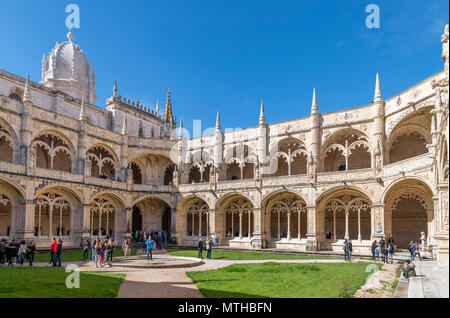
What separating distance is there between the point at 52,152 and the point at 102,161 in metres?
4.97

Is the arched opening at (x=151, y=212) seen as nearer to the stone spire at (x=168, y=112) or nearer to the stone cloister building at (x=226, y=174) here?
the stone cloister building at (x=226, y=174)

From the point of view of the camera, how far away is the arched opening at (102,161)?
34875mm

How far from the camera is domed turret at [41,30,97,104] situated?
42.2 meters

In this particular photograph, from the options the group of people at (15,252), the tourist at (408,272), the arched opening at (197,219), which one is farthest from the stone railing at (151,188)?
the tourist at (408,272)

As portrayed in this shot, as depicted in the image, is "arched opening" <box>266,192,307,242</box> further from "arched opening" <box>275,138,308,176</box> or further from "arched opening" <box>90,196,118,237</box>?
"arched opening" <box>90,196,118,237</box>

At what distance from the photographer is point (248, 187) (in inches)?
1310

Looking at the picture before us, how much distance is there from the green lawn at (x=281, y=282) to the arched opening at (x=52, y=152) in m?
19.4

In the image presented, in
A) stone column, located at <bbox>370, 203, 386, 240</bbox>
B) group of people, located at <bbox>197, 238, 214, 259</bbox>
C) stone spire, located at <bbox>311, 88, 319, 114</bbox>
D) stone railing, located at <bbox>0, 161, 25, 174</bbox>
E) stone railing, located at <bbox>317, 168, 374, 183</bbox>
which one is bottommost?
A: group of people, located at <bbox>197, 238, 214, 259</bbox>

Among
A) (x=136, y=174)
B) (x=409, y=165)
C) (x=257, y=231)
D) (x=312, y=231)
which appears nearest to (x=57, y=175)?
(x=136, y=174)

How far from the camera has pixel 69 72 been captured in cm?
4306

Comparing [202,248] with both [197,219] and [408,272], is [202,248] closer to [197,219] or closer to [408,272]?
[408,272]

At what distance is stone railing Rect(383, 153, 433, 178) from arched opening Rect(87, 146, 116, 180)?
22.8m

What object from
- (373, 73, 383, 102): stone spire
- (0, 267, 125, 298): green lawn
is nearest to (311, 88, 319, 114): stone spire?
(373, 73, 383, 102): stone spire
